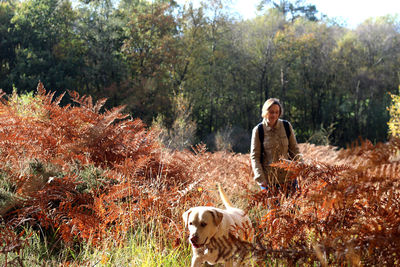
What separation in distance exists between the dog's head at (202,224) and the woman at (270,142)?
6.27 feet

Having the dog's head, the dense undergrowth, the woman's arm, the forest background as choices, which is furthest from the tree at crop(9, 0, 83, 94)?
the dog's head

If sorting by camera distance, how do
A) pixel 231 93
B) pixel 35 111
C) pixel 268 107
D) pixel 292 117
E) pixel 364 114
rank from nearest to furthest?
1. pixel 268 107
2. pixel 35 111
3. pixel 364 114
4. pixel 231 93
5. pixel 292 117

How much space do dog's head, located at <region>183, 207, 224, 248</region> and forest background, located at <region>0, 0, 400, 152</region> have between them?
2340 centimetres

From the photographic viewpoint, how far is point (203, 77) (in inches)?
1188

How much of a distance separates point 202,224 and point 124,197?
6.20 feet

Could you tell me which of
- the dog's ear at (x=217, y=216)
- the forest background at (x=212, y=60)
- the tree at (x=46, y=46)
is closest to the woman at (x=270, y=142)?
the dog's ear at (x=217, y=216)

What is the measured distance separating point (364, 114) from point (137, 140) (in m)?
28.7

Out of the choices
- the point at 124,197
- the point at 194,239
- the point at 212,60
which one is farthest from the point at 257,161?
the point at 212,60

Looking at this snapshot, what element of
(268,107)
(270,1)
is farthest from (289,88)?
(268,107)

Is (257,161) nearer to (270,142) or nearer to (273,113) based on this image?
(270,142)

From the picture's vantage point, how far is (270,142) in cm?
427

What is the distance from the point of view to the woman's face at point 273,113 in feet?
13.8

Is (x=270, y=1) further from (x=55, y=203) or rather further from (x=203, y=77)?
(x=55, y=203)

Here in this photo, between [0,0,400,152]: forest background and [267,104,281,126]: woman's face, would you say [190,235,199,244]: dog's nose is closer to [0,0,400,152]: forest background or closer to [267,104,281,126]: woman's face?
[267,104,281,126]: woman's face
